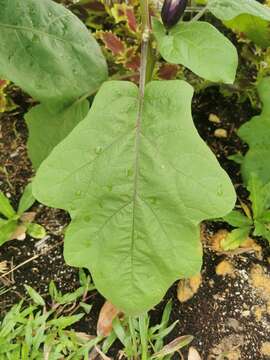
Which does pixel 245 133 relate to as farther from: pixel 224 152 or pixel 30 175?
pixel 30 175

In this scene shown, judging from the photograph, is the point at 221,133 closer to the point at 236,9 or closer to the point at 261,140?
the point at 261,140

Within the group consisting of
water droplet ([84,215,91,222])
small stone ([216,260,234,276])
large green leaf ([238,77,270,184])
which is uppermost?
water droplet ([84,215,91,222])

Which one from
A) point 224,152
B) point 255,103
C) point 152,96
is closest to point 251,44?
point 255,103

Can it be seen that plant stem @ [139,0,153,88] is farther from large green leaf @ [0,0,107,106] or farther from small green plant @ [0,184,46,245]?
small green plant @ [0,184,46,245]

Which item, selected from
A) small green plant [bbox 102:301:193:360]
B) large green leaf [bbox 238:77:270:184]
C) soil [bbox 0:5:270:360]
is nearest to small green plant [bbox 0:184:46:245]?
soil [bbox 0:5:270:360]

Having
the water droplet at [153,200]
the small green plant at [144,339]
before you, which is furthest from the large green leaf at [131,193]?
the small green plant at [144,339]

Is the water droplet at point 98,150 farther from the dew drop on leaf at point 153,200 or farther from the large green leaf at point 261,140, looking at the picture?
the large green leaf at point 261,140
